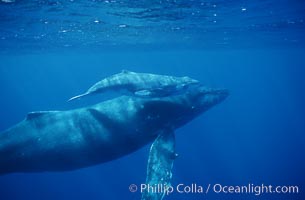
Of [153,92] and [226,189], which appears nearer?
[153,92]

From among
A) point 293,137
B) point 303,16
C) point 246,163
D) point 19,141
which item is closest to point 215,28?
point 303,16

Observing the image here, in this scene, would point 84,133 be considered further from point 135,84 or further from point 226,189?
point 226,189

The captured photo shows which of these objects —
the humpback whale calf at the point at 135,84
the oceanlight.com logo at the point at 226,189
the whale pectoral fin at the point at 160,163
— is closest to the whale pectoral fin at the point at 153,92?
the humpback whale calf at the point at 135,84

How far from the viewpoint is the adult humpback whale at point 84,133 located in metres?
11.4

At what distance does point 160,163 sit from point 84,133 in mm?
2920

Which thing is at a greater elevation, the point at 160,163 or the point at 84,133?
the point at 84,133

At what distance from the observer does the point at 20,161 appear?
1135 cm

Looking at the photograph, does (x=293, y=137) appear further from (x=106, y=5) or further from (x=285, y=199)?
(x=106, y=5)

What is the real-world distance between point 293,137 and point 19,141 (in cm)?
5511

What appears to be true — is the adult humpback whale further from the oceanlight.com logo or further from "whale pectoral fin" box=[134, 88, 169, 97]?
the oceanlight.com logo

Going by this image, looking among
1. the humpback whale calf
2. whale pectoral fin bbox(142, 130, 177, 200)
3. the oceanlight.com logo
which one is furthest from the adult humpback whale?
the oceanlight.com logo

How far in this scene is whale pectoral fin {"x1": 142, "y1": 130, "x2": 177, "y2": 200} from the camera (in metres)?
10.5

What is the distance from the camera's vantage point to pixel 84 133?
11.8 meters

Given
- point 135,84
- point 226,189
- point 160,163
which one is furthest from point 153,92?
point 226,189
